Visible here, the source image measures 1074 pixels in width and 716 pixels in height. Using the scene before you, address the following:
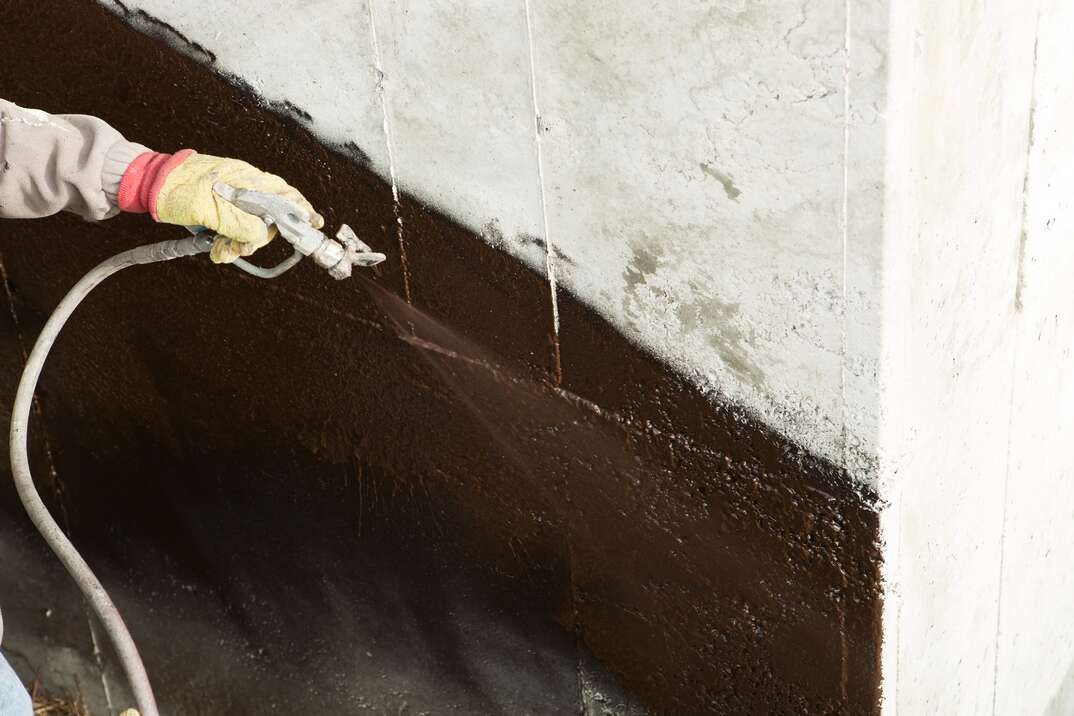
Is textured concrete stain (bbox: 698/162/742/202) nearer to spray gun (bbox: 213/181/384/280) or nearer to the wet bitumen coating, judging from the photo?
the wet bitumen coating

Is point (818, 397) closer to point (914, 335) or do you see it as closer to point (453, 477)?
point (914, 335)

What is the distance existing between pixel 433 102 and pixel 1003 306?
41.7 inches

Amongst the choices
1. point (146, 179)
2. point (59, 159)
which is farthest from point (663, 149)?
point (59, 159)

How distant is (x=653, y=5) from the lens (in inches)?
76.3

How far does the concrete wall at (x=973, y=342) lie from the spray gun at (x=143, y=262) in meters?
0.92

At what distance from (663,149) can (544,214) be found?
335 millimetres

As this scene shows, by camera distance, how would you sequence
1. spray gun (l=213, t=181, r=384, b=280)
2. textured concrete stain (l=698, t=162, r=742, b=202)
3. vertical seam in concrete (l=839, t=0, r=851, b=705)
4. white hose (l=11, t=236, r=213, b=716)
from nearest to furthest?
vertical seam in concrete (l=839, t=0, r=851, b=705)
textured concrete stain (l=698, t=162, r=742, b=202)
spray gun (l=213, t=181, r=384, b=280)
white hose (l=11, t=236, r=213, b=716)

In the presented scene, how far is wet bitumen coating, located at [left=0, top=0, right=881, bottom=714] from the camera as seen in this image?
2.33 m

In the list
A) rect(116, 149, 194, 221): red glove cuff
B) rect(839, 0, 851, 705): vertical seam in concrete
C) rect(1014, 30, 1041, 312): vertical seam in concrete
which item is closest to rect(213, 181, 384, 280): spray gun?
rect(116, 149, 194, 221): red glove cuff

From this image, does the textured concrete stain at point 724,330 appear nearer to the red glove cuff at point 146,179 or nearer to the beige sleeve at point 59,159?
the red glove cuff at point 146,179

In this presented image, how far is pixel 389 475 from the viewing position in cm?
292

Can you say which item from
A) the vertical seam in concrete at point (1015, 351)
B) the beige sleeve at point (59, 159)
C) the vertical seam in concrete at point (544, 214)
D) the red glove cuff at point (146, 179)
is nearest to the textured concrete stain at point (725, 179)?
the vertical seam in concrete at point (544, 214)

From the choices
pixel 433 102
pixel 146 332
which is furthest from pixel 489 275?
pixel 146 332

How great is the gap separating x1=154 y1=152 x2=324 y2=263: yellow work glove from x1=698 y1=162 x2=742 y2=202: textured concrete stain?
697 millimetres
